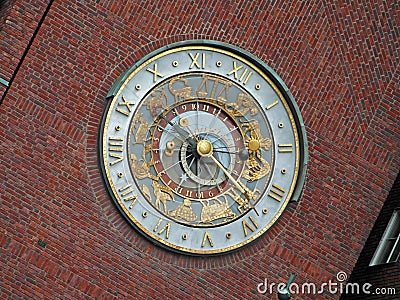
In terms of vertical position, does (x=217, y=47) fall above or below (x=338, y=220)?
above

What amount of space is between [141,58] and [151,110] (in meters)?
1.10

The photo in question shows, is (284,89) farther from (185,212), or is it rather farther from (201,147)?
(185,212)

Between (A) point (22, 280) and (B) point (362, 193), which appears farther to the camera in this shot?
(B) point (362, 193)

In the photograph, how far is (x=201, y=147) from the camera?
90.0 ft

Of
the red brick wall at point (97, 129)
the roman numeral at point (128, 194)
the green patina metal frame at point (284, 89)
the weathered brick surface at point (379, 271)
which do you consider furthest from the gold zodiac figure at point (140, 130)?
the weathered brick surface at point (379, 271)

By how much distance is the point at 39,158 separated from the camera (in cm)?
2675

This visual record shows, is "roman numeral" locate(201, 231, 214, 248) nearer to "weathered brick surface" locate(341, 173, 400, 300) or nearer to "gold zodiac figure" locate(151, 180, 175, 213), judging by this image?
"gold zodiac figure" locate(151, 180, 175, 213)

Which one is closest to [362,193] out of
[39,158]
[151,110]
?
[151,110]

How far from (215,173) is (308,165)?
2080mm

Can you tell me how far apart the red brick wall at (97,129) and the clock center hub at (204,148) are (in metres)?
2.11

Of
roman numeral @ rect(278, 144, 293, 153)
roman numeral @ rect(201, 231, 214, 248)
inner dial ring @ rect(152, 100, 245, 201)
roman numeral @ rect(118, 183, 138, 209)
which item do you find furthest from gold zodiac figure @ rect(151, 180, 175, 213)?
roman numeral @ rect(278, 144, 293, 153)

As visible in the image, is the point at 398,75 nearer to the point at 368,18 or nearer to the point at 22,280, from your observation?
the point at 368,18

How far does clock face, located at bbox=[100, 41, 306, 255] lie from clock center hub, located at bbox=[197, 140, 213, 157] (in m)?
0.02

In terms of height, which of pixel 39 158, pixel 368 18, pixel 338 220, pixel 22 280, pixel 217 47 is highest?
pixel 368 18
